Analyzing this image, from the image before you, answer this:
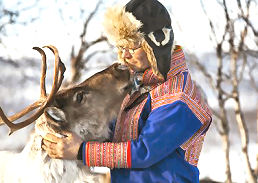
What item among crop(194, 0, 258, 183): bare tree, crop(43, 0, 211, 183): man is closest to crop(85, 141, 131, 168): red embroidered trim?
crop(43, 0, 211, 183): man

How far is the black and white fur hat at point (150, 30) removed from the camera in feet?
7.25

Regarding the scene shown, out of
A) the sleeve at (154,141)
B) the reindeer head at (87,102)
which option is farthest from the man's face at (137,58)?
the sleeve at (154,141)

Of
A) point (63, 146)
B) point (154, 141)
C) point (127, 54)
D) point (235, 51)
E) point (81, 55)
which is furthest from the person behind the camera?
point (81, 55)

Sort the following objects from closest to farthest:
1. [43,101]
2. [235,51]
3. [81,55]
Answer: [43,101] < [235,51] < [81,55]

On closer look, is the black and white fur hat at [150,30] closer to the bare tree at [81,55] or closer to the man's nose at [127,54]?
the man's nose at [127,54]

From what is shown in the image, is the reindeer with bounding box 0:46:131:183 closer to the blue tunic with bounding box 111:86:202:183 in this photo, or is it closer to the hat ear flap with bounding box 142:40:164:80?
the hat ear flap with bounding box 142:40:164:80

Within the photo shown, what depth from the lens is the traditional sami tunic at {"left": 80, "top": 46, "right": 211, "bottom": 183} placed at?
6.77 feet

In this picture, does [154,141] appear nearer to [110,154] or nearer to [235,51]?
[110,154]

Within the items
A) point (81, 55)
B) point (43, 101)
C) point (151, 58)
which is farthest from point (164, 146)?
point (81, 55)

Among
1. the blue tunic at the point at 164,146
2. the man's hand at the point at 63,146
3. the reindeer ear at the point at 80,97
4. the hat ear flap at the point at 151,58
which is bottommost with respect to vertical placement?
the blue tunic at the point at 164,146

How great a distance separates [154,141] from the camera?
2.05 m

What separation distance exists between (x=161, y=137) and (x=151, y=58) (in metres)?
0.44

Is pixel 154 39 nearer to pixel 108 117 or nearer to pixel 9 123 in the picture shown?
pixel 108 117

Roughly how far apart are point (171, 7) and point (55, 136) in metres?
5.26
